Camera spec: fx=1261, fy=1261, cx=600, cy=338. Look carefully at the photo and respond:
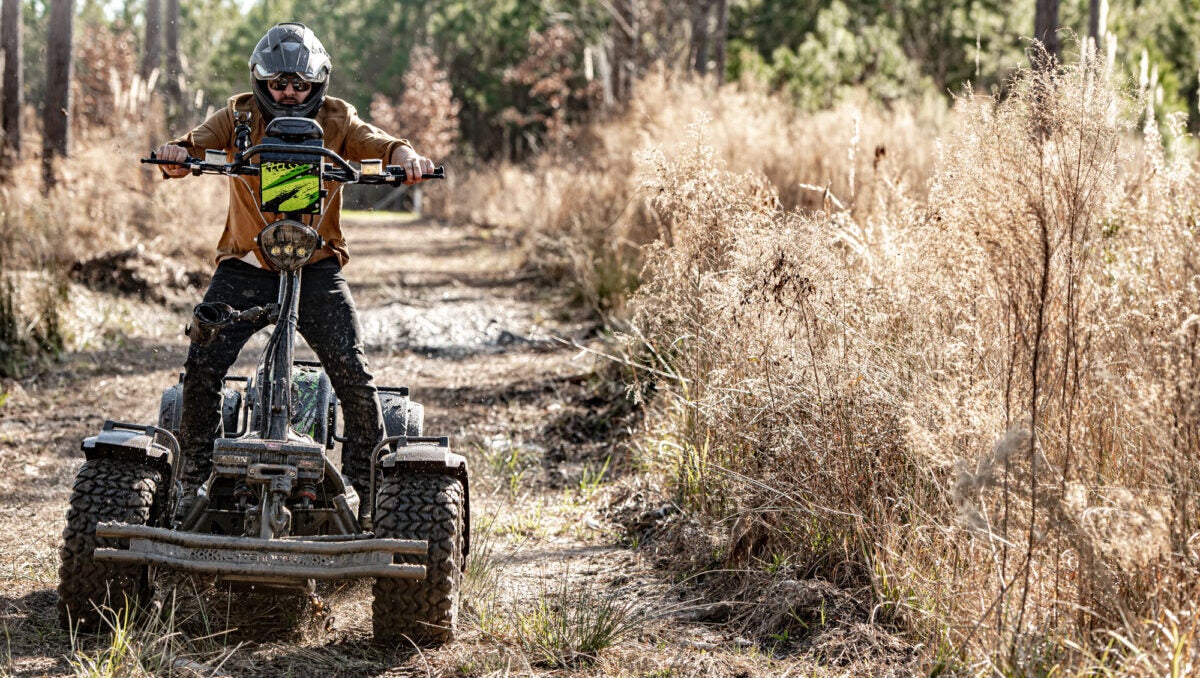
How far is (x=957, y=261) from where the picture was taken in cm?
403

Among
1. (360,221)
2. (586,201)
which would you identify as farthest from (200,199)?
(360,221)

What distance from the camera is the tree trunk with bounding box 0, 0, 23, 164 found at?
11.7 m

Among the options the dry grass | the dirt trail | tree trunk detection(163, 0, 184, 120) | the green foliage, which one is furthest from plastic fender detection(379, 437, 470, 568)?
the green foliage

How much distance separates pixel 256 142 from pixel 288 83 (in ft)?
0.90

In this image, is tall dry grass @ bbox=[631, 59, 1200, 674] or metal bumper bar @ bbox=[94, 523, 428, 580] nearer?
tall dry grass @ bbox=[631, 59, 1200, 674]

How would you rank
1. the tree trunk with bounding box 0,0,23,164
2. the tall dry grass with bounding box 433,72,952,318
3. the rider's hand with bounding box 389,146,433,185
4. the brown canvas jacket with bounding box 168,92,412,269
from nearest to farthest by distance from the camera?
the rider's hand with bounding box 389,146,433,185, the brown canvas jacket with bounding box 168,92,412,269, the tall dry grass with bounding box 433,72,952,318, the tree trunk with bounding box 0,0,23,164

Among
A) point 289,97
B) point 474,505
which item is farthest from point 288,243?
point 474,505

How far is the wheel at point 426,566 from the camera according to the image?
12.1ft

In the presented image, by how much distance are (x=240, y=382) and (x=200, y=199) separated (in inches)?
354

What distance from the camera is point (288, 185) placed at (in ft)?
12.5

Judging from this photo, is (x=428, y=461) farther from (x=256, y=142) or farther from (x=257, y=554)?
(x=256, y=142)

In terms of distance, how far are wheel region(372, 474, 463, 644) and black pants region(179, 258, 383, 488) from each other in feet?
1.62

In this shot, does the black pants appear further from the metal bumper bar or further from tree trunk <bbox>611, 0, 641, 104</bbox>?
tree trunk <bbox>611, 0, 641, 104</bbox>

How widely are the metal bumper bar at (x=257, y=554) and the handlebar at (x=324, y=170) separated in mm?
1121
